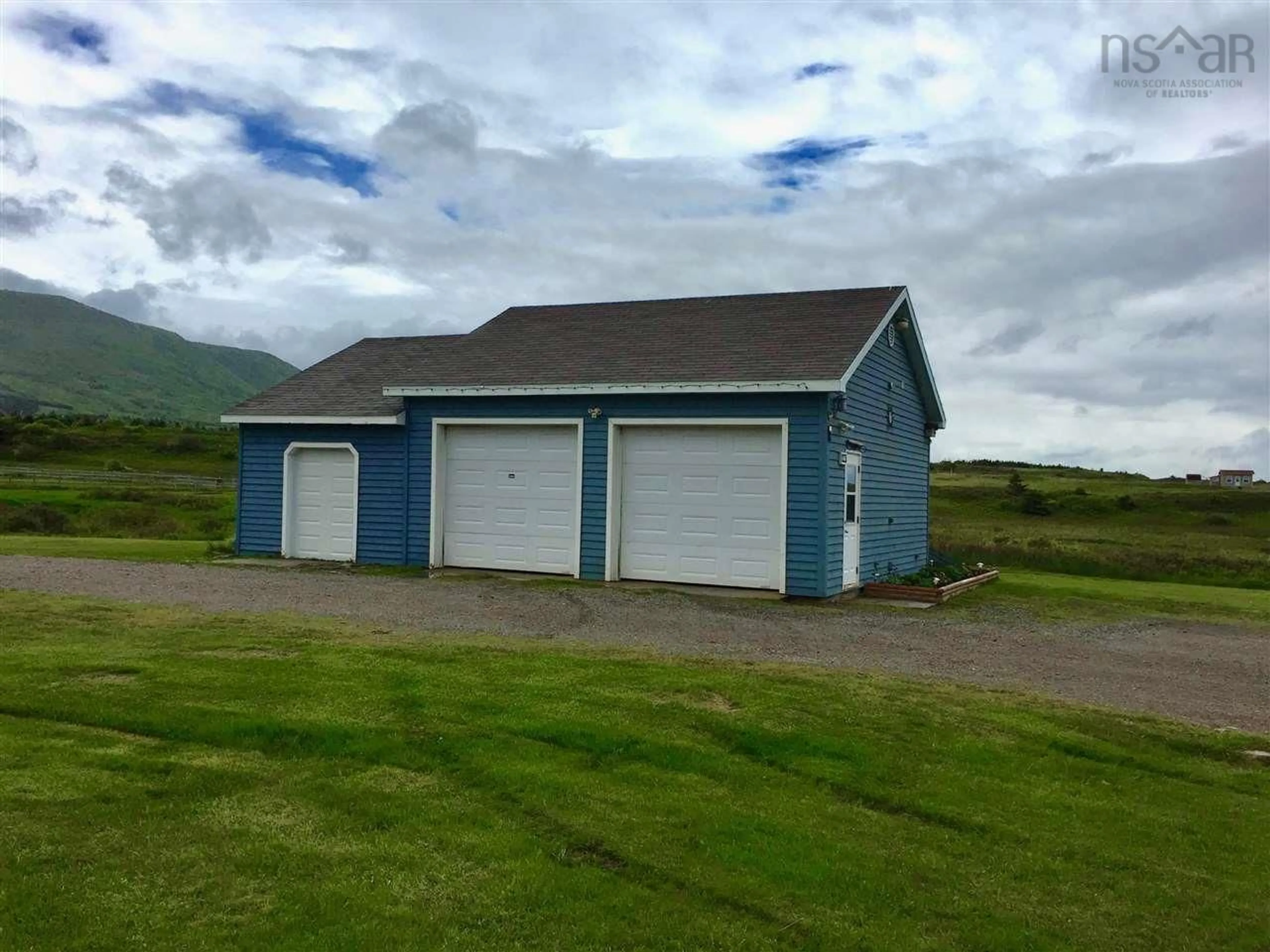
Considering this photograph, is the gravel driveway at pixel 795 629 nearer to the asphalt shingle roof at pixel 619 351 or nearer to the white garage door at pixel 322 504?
the white garage door at pixel 322 504

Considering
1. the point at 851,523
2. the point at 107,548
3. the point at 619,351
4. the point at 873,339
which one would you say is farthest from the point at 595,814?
the point at 107,548

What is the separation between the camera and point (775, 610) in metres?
12.7

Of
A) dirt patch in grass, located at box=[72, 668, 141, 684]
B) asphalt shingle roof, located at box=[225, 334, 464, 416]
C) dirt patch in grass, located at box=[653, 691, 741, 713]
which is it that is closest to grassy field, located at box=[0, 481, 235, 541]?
asphalt shingle roof, located at box=[225, 334, 464, 416]

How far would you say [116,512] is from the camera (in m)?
34.2

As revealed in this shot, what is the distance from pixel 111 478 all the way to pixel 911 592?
47036 millimetres

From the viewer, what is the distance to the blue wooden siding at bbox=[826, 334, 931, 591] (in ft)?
47.1

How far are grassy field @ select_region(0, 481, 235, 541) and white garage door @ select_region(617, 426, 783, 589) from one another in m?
13.9

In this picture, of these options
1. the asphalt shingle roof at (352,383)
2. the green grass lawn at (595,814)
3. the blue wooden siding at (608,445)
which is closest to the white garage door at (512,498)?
the blue wooden siding at (608,445)

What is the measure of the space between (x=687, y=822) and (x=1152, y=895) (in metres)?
2.00

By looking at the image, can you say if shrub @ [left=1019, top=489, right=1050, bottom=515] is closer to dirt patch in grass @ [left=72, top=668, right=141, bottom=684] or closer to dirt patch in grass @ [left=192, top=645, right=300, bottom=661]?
dirt patch in grass @ [left=192, top=645, right=300, bottom=661]

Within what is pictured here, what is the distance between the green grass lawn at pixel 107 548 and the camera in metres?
17.5

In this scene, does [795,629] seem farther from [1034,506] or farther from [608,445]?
[1034,506]

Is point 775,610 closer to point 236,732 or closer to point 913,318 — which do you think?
point 913,318

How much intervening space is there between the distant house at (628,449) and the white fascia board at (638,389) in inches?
1.2
